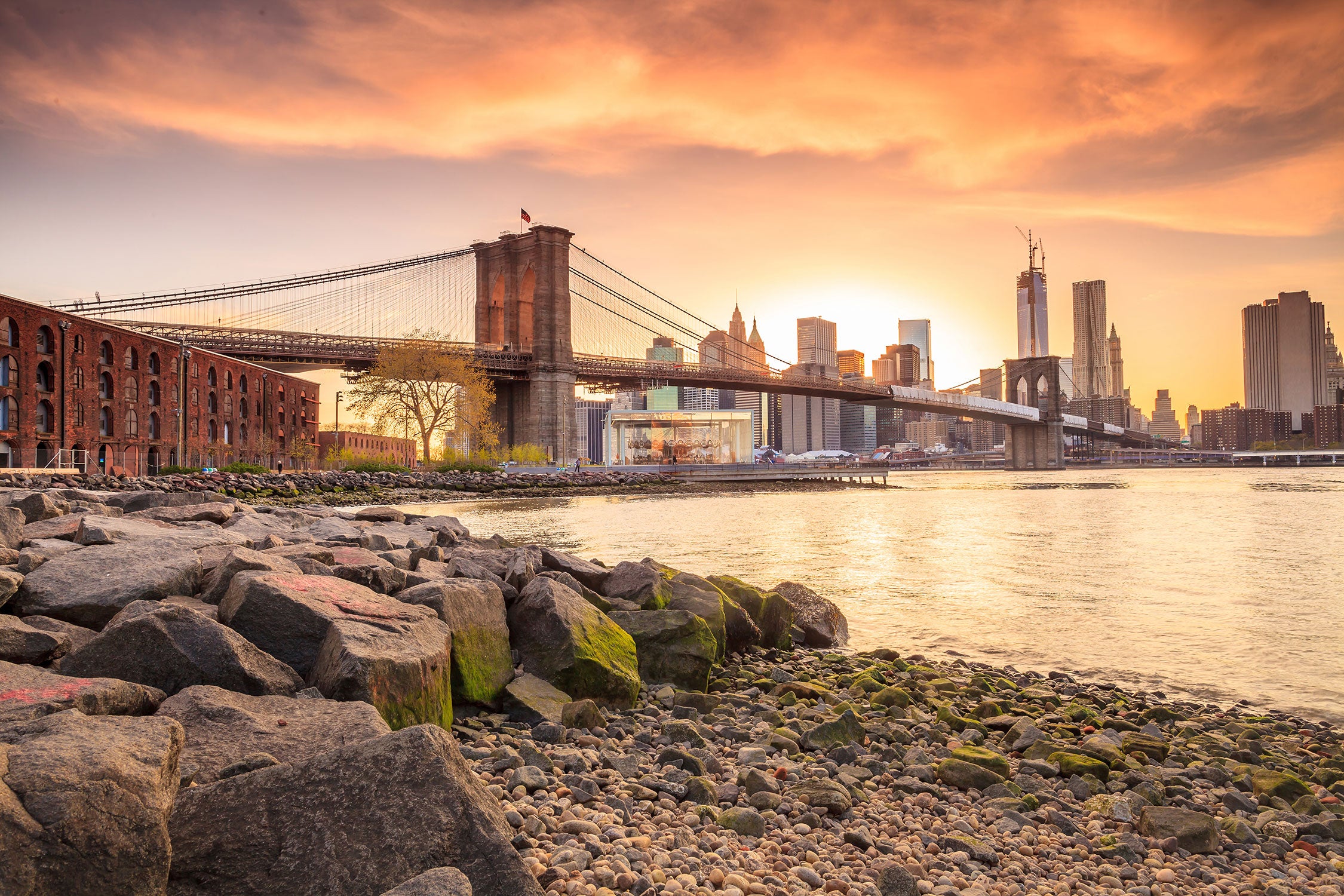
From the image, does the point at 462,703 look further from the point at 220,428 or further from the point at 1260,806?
the point at 220,428

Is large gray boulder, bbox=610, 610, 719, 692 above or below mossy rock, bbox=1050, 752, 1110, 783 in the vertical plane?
above

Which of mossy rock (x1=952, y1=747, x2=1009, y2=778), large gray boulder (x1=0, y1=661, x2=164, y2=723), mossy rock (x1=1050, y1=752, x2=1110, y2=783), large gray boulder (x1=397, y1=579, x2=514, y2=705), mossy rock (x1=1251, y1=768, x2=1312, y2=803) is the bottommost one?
mossy rock (x1=1251, y1=768, x2=1312, y2=803)

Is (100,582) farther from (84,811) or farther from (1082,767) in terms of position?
(1082,767)

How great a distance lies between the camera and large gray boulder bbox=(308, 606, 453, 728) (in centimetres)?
375

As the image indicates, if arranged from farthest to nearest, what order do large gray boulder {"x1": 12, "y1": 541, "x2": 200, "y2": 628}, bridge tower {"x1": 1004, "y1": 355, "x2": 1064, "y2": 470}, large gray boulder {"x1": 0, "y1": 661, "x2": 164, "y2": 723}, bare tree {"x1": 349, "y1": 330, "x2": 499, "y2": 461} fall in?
bridge tower {"x1": 1004, "y1": 355, "x2": 1064, "y2": 470}, bare tree {"x1": 349, "y1": 330, "x2": 499, "y2": 461}, large gray boulder {"x1": 12, "y1": 541, "x2": 200, "y2": 628}, large gray boulder {"x1": 0, "y1": 661, "x2": 164, "y2": 723}

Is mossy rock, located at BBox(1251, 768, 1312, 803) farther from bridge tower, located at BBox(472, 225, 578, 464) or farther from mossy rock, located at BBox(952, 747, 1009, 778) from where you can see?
bridge tower, located at BBox(472, 225, 578, 464)

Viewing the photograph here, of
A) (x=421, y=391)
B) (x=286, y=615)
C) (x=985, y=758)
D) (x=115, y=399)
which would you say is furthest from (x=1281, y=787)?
(x=115, y=399)

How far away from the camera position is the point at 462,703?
5.05 m

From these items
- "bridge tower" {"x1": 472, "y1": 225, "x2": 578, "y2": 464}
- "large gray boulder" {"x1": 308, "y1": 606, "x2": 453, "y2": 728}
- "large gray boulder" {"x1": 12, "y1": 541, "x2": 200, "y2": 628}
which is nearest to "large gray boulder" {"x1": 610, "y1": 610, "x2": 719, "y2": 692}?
"large gray boulder" {"x1": 308, "y1": 606, "x2": 453, "y2": 728}

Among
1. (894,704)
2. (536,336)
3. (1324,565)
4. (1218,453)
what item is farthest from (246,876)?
(1218,453)

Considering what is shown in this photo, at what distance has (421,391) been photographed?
47.5m

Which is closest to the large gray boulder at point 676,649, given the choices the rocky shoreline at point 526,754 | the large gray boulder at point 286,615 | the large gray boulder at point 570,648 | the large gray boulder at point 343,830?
the rocky shoreline at point 526,754

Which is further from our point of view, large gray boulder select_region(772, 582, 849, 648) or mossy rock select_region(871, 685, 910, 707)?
large gray boulder select_region(772, 582, 849, 648)

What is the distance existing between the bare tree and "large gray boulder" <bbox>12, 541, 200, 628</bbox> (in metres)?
42.7
